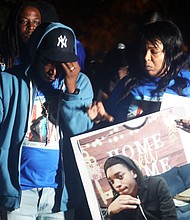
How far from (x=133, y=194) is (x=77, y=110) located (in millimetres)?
534

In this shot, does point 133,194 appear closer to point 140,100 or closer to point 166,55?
point 140,100

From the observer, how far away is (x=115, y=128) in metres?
3.45

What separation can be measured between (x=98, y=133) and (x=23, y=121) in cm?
40

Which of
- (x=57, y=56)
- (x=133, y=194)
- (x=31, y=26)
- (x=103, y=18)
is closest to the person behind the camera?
(x=57, y=56)

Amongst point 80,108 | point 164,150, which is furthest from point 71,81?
point 164,150

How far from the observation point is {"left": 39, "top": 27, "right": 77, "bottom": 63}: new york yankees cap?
10.9 feet

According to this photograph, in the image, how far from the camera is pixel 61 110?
3375 millimetres

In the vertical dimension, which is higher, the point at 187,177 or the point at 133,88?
the point at 133,88

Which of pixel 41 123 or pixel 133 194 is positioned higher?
pixel 41 123

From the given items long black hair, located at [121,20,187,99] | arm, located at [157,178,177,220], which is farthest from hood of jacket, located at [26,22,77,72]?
arm, located at [157,178,177,220]

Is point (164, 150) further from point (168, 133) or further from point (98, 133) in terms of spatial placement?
point (98, 133)

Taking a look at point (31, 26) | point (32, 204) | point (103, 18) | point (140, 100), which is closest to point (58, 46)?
point (31, 26)

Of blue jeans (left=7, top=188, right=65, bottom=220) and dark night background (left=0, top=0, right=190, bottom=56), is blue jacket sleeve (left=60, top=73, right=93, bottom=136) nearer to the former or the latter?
blue jeans (left=7, top=188, right=65, bottom=220)

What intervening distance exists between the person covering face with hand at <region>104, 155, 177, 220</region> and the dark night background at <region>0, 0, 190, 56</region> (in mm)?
5151
